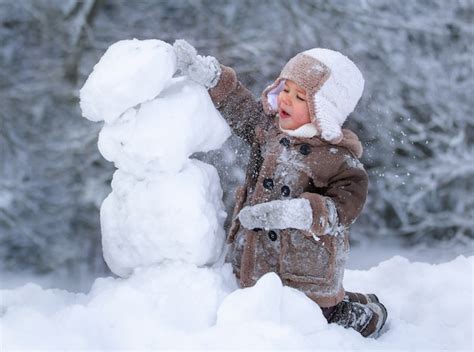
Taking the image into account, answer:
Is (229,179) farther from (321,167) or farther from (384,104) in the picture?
(384,104)

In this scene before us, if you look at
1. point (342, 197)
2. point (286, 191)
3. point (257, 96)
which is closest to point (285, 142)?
point (286, 191)

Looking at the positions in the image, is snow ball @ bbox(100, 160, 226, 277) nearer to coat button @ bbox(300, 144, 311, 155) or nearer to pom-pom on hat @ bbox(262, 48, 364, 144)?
coat button @ bbox(300, 144, 311, 155)

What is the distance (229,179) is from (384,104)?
118 centimetres

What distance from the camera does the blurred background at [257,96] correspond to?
3057 millimetres

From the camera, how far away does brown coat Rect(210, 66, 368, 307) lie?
2.24 meters

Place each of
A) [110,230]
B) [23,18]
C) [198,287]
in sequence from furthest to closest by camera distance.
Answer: [23,18] → [110,230] → [198,287]

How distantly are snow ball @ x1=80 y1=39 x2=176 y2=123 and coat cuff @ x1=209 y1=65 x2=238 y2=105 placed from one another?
22cm

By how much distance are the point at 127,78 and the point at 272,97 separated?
1.98 feet

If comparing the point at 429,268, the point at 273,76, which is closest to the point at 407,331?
the point at 429,268

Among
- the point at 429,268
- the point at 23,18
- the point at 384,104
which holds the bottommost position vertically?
the point at 429,268

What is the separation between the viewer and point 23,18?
117 inches

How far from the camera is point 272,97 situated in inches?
94.7

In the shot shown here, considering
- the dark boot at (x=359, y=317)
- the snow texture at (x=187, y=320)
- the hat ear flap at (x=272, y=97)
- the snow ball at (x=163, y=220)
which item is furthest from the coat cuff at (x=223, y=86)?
the dark boot at (x=359, y=317)

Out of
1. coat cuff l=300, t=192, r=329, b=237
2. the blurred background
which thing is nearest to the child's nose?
coat cuff l=300, t=192, r=329, b=237
